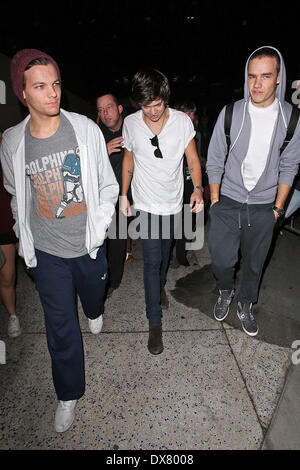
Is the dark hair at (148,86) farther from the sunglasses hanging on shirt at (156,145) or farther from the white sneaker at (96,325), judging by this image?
the white sneaker at (96,325)

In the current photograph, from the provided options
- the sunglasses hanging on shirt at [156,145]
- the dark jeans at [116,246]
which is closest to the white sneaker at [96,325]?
the dark jeans at [116,246]

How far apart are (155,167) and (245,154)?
2.68 feet

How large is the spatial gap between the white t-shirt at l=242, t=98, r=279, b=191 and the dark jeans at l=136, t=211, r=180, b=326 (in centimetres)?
87

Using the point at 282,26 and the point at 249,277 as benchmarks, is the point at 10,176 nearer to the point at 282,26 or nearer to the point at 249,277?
the point at 249,277

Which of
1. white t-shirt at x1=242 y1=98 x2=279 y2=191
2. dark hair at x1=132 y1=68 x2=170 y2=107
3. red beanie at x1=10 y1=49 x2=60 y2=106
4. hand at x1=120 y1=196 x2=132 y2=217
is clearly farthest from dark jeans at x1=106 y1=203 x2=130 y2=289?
red beanie at x1=10 y1=49 x2=60 y2=106

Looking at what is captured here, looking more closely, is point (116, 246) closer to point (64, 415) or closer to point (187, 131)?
point (187, 131)

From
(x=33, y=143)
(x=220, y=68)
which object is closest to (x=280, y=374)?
(x=33, y=143)

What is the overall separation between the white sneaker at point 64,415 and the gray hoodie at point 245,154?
2295 millimetres

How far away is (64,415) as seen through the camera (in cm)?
214

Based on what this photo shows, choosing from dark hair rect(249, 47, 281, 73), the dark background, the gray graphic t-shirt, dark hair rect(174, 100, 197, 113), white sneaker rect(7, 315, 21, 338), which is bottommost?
white sneaker rect(7, 315, 21, 338)

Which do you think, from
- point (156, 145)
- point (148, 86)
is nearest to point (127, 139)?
point (156, 145)

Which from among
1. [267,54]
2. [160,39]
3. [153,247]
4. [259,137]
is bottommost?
[153,247]

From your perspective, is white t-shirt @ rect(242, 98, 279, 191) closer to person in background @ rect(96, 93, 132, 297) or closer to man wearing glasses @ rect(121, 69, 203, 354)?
man wearing glasses @ rect(121, 69, 203, 354)

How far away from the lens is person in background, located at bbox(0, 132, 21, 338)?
274 cm
